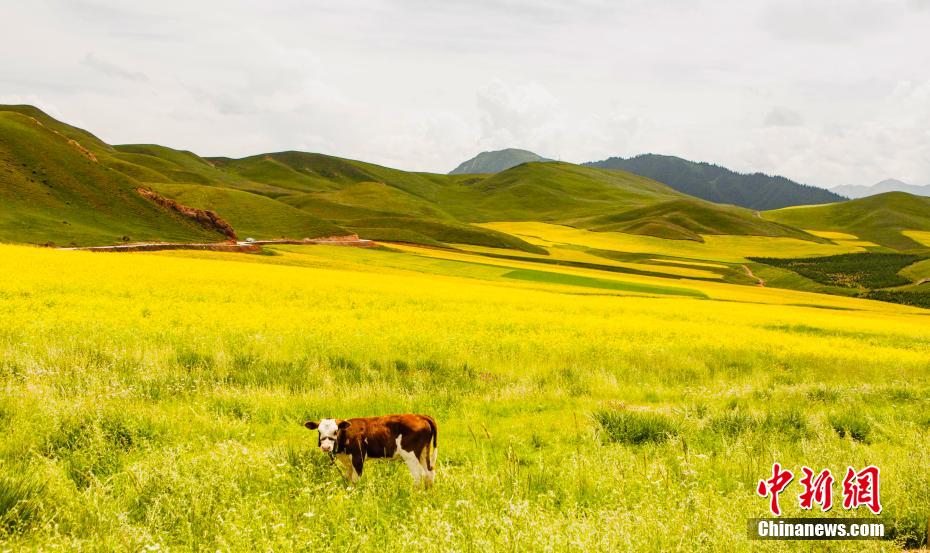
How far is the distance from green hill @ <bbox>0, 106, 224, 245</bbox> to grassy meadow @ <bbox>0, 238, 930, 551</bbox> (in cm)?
5585

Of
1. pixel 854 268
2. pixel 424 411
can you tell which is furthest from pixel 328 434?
pixel 854 268

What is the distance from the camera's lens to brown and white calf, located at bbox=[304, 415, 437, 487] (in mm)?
6969

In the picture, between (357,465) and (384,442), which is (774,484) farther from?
(357,465)

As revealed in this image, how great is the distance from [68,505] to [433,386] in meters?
9.32

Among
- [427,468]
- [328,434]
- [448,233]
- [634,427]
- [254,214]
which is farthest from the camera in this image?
[448,233]

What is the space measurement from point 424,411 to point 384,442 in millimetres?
4395

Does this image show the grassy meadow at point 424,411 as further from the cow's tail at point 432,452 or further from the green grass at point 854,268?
the green grass at point 854,268

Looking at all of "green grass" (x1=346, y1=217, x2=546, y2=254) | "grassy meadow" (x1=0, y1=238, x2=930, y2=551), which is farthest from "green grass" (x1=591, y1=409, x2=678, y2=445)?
"green grass" (x1=346, y1=217, x2=546, y2=254)

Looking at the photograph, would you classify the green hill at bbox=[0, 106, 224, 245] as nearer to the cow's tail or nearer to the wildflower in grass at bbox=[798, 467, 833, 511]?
the cow's tail

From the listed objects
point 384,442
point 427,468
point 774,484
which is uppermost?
point 384,442

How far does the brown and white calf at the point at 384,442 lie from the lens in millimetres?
6969

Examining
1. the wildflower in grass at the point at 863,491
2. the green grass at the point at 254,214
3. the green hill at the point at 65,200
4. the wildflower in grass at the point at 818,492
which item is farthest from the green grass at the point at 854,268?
the green hill at the point at 65,200

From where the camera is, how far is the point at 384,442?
695 centimetres

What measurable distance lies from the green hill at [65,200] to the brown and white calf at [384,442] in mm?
76686
